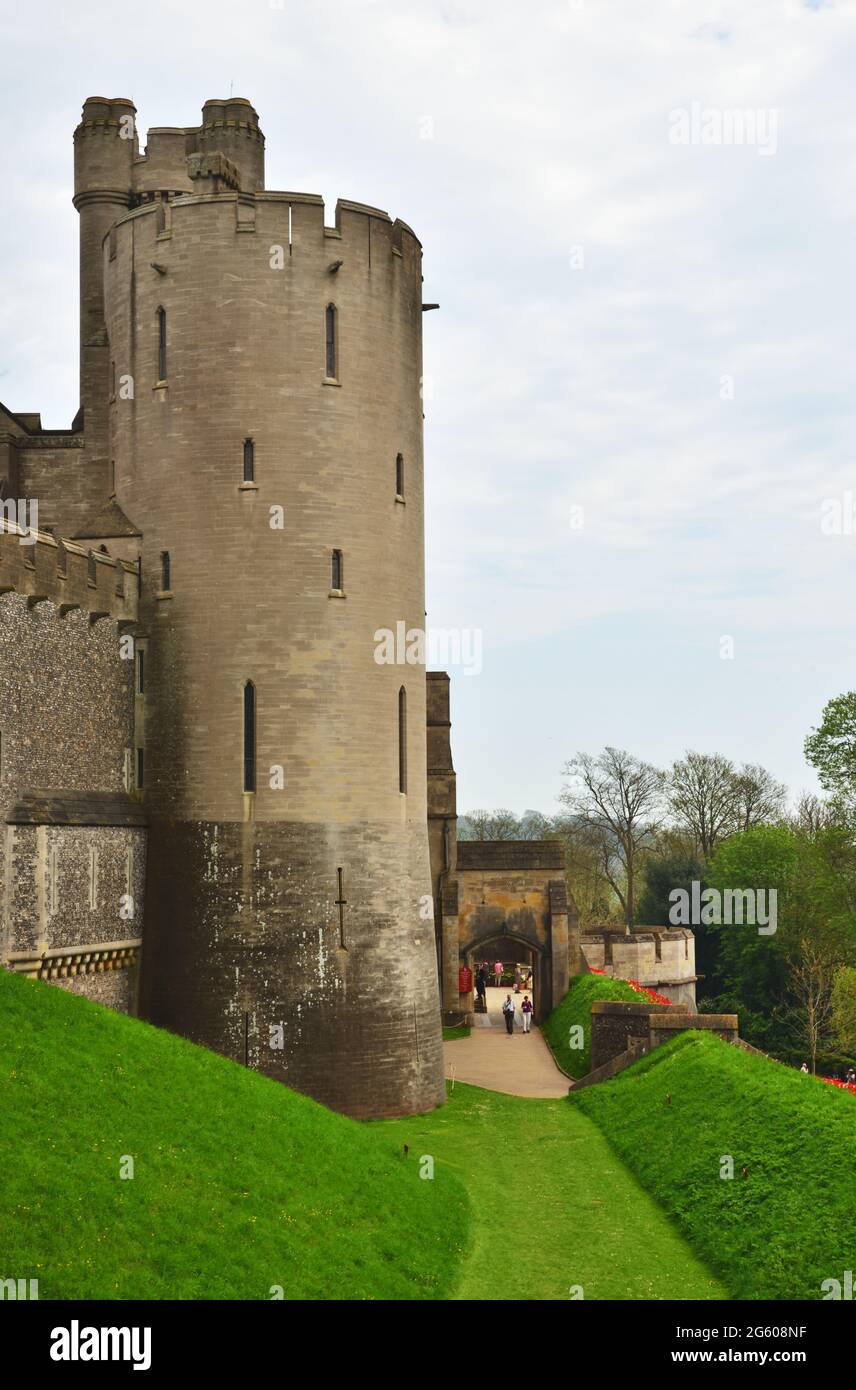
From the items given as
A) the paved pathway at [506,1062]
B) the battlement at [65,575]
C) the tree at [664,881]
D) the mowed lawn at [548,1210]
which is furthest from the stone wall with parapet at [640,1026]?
the tree at [664,881]

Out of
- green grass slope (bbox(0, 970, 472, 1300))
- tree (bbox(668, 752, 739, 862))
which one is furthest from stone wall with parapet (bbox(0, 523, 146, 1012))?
tree (bbox(668, 752, 739, 862))

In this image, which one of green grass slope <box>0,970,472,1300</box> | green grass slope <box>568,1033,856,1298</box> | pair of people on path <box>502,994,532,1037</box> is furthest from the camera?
pair of people on path <box>502,994,532,1037</box>

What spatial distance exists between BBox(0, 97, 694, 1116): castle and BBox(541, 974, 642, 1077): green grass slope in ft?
22.3

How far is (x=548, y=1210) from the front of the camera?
67.3 feet

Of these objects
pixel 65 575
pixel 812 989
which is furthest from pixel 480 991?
pixel 65 575

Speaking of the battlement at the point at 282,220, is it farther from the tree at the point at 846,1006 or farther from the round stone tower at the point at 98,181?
the tree at the point at 846,1006

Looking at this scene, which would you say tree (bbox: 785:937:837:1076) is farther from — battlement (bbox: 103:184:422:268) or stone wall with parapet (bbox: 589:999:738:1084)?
battlement (bbox: 103:184:422:268)

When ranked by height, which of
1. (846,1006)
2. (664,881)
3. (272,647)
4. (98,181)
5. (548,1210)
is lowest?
(846,1006)

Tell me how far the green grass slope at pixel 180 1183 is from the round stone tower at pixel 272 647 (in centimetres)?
525

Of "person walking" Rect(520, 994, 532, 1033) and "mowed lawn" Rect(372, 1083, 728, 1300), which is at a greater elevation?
"mowed lawn" Rect(372, 1083, 728, 1300)

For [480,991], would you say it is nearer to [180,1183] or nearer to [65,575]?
[65,575]

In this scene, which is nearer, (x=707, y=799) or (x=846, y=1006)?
(x=846, y=1006)

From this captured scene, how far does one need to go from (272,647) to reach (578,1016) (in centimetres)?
1653

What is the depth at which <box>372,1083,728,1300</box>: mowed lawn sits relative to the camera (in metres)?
17.0
